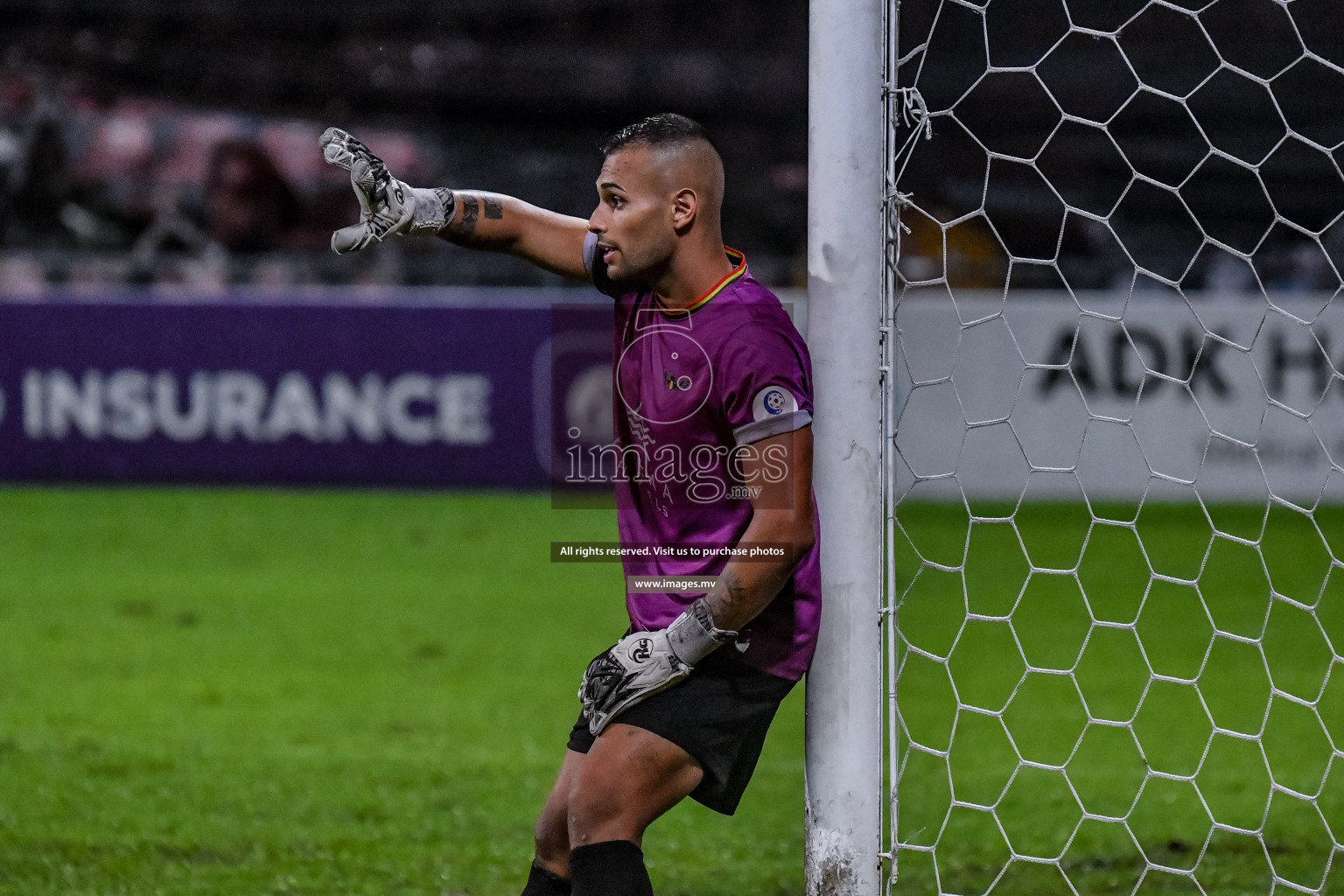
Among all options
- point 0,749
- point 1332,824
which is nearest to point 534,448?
point 0,749

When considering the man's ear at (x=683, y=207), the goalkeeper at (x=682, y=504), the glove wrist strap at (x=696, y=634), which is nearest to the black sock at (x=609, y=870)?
the goalkeeper at (x=682, y=504)

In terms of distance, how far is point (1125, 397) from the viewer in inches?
327

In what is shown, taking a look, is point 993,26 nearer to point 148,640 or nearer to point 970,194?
point 970,194

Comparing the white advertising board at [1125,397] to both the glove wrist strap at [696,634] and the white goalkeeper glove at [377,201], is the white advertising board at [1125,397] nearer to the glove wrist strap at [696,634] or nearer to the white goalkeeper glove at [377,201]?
the white goalkeeper glove at [377,201]

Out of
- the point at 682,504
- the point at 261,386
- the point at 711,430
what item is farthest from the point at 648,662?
the point at 261,386

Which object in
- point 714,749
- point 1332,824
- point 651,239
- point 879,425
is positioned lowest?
point 1332,824

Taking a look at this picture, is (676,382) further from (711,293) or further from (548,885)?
(548,885)

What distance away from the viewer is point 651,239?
7.57 feet

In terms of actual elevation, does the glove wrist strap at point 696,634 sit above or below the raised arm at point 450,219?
below

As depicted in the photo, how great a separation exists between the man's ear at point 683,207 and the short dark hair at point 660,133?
77 millimetres

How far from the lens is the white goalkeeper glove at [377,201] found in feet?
7.84

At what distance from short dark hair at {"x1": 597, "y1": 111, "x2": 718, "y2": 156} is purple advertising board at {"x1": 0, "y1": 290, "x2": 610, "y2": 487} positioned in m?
6.05

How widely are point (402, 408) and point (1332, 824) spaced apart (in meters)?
5.84

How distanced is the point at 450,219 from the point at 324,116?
10.1 meters
